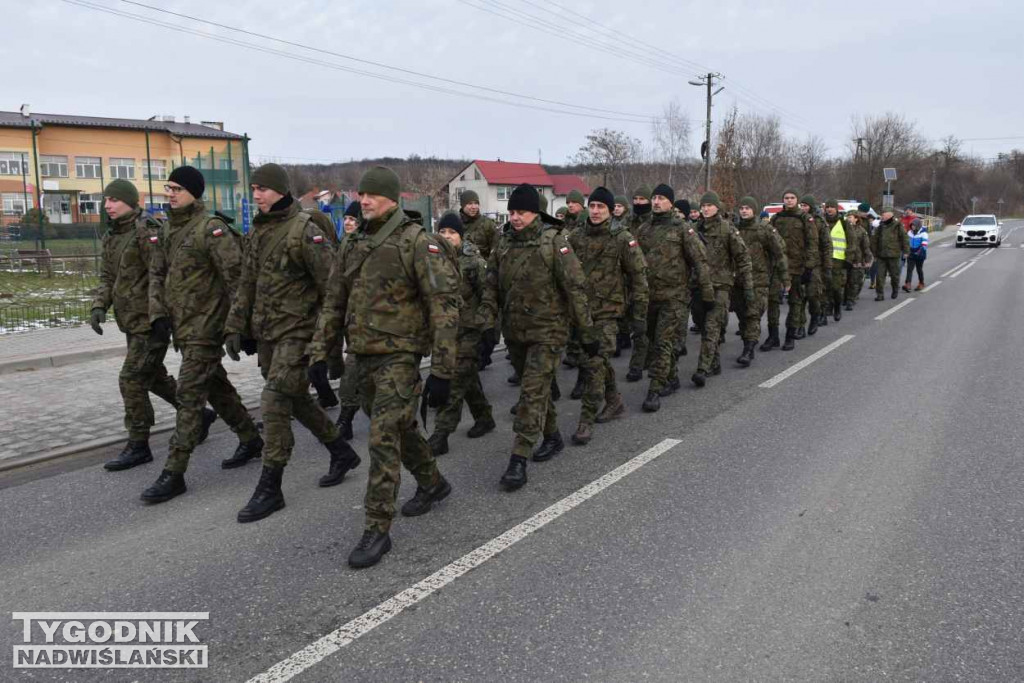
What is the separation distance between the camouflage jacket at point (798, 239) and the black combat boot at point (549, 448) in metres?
6.33

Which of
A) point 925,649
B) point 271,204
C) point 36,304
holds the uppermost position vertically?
point 271,204

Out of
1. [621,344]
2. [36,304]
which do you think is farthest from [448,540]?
[36,304]

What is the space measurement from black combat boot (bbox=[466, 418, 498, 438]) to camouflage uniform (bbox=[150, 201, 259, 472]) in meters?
2.05

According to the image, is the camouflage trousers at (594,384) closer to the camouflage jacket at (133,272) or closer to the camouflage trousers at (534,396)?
the camouflage trousers at (534,396)

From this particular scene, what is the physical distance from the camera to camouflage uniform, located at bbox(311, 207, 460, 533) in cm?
387

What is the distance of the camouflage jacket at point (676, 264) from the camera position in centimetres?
743

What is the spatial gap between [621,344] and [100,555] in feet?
24.6

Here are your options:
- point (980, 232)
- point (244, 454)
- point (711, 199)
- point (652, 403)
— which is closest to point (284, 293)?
point (244, 454)

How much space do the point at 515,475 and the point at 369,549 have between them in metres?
1.29

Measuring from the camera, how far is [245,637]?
3113 millimetres

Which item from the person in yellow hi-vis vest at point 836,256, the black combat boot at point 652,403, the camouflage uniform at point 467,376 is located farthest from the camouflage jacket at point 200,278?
the person in yellow hi-vis vest at point 836,256

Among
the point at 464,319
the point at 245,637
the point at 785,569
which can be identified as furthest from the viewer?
the point at 464,319

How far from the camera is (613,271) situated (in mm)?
6559

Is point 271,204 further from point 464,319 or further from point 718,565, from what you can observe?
point 718,565
